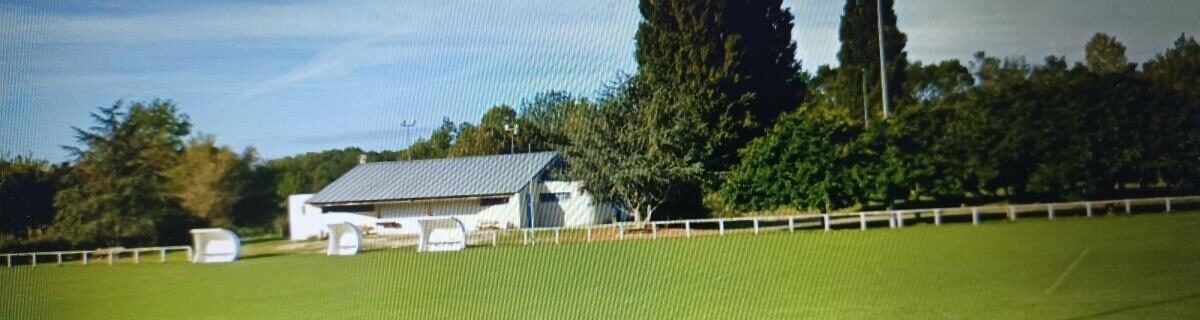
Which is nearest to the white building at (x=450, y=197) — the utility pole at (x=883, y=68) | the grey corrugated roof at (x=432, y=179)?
the grey corrugated roof at (x=432, y=179)

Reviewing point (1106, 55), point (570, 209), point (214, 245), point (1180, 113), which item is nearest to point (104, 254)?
point (214, 245)

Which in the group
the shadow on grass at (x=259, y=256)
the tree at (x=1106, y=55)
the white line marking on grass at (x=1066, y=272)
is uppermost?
A: the tree at (x=1106, y=55)

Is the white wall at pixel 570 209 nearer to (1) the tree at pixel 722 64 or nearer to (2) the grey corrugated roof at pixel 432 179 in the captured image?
(2) the grey corrugated roof at pixel 432 179

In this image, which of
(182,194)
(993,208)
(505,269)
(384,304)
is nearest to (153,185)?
(182,194)

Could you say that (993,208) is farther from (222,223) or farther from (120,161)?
(120,161)

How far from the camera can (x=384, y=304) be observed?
7504 millimetres

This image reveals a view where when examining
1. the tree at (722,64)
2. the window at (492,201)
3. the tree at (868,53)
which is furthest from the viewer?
the tree at (722,64)

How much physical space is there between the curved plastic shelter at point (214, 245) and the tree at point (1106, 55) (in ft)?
23.5

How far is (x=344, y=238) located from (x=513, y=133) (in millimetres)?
1731

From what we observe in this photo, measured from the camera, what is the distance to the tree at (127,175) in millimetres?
7527

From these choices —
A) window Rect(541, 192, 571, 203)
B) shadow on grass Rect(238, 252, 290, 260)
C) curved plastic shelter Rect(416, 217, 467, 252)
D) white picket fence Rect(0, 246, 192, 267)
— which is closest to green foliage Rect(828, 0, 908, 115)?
window Rect(541, 192, 571, 203)

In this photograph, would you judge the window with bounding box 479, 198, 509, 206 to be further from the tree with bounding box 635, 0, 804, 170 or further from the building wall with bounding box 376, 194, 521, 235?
the tree with bounding box 635, 0, 804, 170

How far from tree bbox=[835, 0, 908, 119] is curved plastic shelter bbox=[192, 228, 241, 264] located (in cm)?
570

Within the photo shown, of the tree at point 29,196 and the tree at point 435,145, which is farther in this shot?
the tree at point 29,196
